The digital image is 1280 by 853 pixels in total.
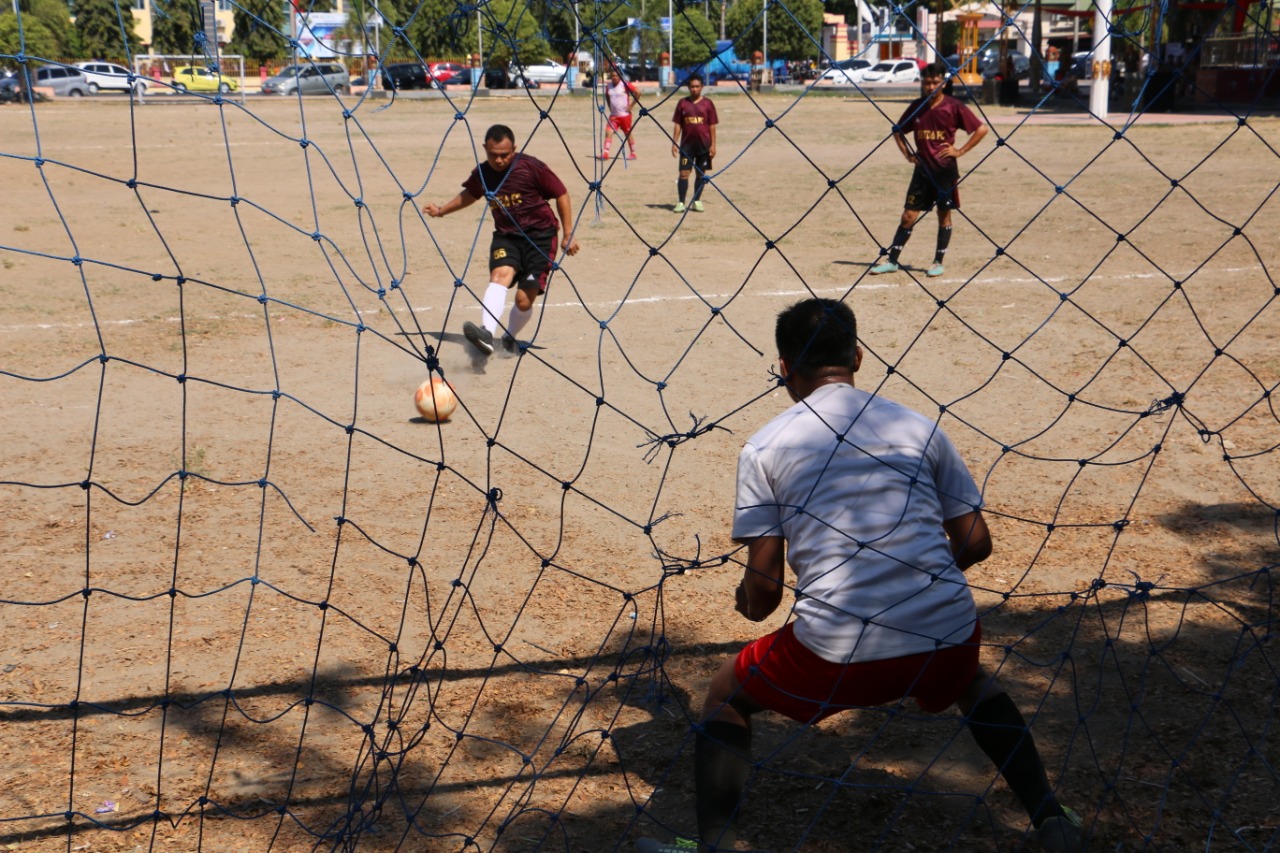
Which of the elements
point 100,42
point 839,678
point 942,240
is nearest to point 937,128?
point 942,240

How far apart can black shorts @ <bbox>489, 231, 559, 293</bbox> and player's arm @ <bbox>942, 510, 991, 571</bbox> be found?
512cm

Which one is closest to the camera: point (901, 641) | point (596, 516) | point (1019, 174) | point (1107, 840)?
point (901, 641)

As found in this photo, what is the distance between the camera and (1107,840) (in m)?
3.07

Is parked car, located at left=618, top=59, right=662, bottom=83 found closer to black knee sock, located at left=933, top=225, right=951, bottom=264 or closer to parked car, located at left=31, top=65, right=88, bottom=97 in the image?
black knee sock, located at left=933, top=225, right=951, bottom=264

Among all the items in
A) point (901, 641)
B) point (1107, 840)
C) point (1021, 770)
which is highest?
point (901, 641)

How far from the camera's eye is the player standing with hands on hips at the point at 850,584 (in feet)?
8.79

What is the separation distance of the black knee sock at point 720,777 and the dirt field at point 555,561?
0.98ft

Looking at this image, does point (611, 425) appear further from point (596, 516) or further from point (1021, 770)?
point (1021, 770)

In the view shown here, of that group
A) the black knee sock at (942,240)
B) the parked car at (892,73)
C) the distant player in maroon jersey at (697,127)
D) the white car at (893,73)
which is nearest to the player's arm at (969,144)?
the black knee sock at (942,240)

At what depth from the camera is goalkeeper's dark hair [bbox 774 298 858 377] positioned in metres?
2.87

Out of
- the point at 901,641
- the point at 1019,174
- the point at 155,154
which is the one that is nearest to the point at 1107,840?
the point at 901,641

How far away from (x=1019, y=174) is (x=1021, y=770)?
15.6 meters

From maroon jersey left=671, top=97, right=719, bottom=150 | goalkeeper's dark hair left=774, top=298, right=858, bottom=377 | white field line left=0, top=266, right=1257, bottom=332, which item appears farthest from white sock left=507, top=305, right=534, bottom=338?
maroon jersey left=671, top=97, right=719, bottom=150

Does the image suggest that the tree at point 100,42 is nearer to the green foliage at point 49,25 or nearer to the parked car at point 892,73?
the green foliage at point 49,25
